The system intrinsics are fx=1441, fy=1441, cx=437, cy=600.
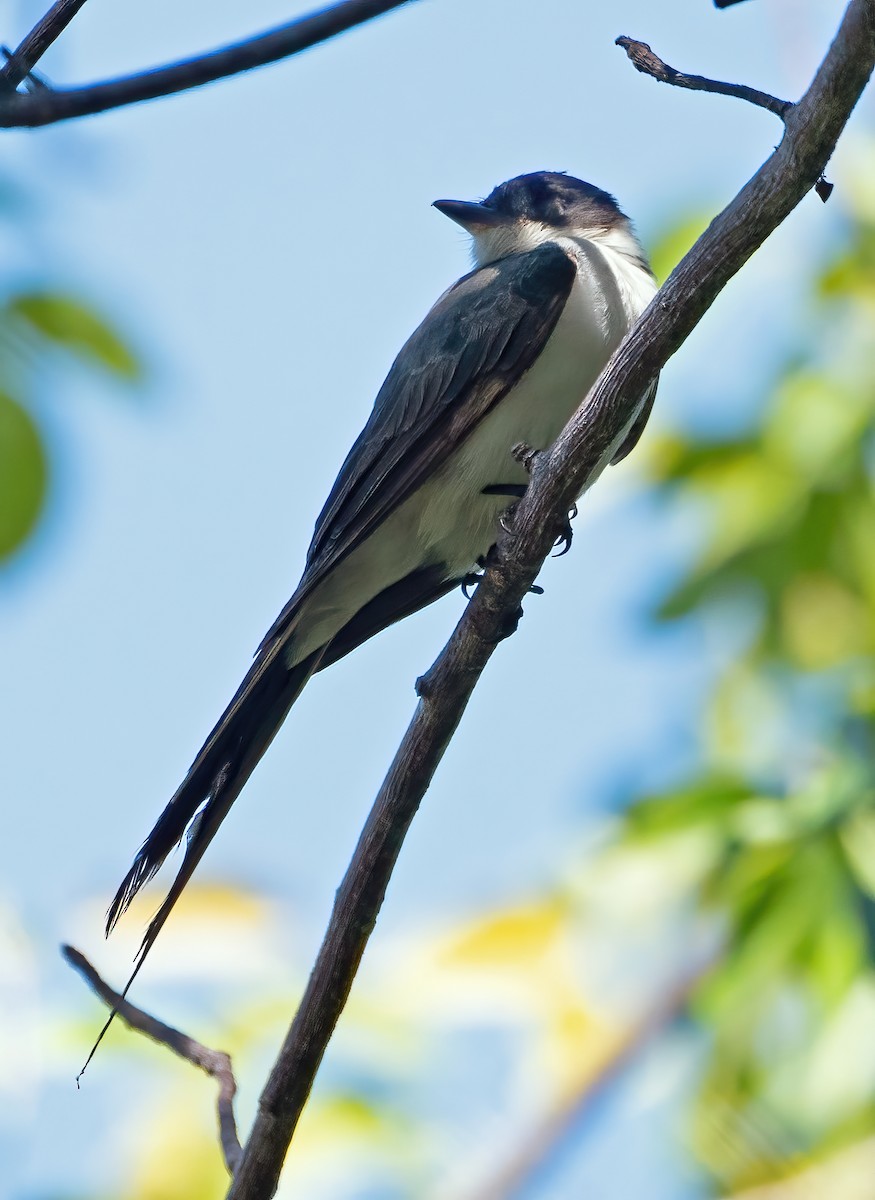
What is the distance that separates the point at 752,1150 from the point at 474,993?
1.28 m

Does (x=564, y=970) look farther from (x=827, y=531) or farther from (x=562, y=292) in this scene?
(x=562, y=292)

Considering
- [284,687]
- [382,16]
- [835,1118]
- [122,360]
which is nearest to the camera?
[382,16]

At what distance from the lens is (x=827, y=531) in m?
4.88

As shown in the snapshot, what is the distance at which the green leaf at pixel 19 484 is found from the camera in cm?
236

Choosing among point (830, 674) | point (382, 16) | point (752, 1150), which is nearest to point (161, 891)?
point (752, 1150)

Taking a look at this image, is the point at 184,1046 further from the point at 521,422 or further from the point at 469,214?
the point at 469,214

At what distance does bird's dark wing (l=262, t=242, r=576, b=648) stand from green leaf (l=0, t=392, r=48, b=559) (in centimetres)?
207

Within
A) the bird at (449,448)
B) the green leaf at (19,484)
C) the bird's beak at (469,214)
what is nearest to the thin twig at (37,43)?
the green leaf at (19,484)

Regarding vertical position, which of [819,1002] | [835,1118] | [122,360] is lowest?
[835,1118]

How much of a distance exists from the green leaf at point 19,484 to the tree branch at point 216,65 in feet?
2.64

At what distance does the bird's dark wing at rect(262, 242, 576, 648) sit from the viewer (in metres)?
4.70

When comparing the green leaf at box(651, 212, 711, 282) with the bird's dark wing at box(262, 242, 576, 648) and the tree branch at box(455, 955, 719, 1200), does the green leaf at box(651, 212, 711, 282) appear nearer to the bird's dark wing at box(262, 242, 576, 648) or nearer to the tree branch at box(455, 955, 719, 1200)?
the bird's dark wing at box(262, 242, 576, 648)

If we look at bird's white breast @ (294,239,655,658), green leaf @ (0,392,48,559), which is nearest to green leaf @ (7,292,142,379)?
green leaf @ (0,392,48,559)

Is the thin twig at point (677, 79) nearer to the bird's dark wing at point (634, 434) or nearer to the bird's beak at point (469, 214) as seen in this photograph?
the bird's dark wing at point (634, 434)
